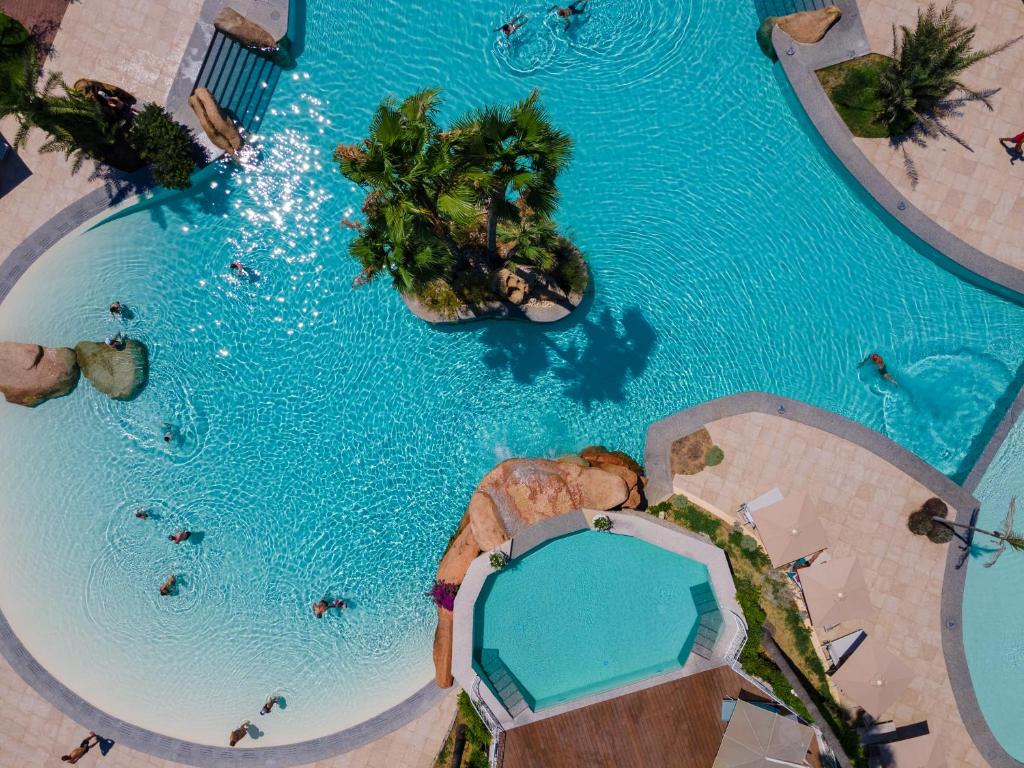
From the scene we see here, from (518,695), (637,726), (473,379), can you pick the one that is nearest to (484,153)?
(473,379)

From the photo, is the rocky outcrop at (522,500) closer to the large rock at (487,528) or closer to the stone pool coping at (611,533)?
the large rock at (487,528)

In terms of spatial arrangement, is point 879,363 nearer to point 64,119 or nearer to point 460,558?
point 460,558

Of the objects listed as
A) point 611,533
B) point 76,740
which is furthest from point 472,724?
point 76,740

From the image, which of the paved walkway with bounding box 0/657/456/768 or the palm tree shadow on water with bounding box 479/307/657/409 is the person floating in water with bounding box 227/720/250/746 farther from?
the palm tree shadow on water with bounding box 479/307/657/409

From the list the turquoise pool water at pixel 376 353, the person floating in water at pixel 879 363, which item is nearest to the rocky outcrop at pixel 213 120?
the turquoise pool water at pixel 376 353

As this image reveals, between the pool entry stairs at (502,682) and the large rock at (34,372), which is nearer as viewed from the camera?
the pool entry stairs at (502,682)

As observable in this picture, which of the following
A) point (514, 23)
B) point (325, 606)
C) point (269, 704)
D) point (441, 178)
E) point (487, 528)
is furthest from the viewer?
point (514, 23)

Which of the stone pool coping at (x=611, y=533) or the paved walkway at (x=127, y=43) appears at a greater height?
the paved walkway at (x=127, y=43)
